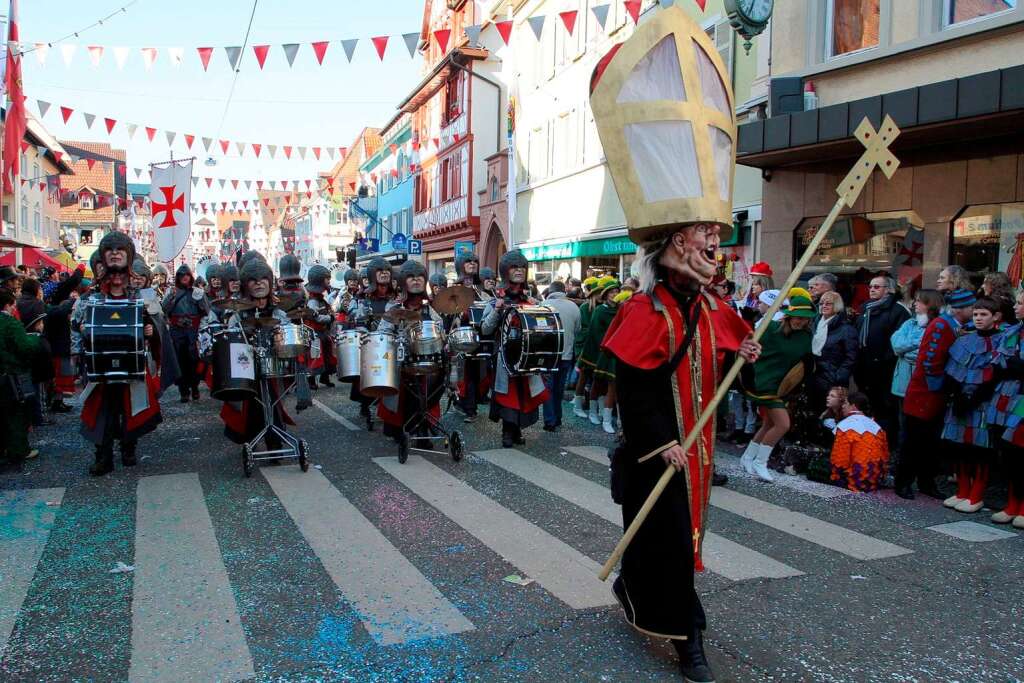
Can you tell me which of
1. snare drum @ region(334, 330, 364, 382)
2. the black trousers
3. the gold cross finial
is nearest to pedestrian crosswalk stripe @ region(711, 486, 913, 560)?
the black trousers

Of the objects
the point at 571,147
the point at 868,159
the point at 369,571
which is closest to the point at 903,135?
the point at 868,159

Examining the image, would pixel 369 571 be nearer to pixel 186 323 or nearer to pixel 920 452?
pixel 920 452

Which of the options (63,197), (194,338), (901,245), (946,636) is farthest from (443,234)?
(946,636)

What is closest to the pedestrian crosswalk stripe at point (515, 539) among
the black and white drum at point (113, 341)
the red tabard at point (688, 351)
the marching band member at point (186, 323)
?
the red tabard at point (688, 351)

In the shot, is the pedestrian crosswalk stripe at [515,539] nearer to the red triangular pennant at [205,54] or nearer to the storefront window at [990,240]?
the storefront window at [990,240]

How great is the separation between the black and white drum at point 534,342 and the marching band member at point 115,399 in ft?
11.3

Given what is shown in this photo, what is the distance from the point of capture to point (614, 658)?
3740 mm

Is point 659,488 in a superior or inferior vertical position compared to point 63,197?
inferior

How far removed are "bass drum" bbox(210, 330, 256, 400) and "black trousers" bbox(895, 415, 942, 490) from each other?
18.2ft

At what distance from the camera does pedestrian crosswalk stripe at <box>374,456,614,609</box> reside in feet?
15.1

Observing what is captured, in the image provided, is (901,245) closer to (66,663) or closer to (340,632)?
(340,632)

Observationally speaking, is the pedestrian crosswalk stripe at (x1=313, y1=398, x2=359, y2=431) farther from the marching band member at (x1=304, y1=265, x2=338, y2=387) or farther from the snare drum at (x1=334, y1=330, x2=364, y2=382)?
the snare drum at (x1=334, y1=330, x2=364, y2=382)

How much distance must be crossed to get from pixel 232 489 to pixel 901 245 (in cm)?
892

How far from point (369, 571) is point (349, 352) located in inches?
134
